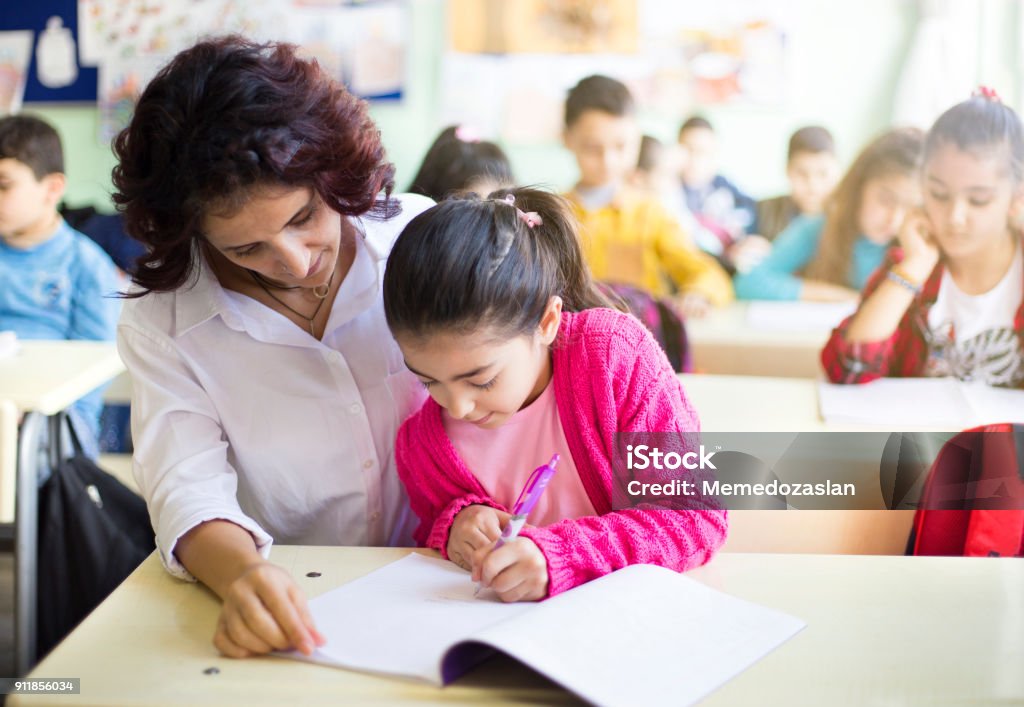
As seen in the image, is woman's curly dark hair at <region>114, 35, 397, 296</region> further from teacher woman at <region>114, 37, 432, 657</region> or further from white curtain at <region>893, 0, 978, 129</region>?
white curtain at <region>893, 0, 978, 129</region>

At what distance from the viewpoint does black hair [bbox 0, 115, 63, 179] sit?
3.05 meters

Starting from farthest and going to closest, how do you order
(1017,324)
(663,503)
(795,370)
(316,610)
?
(795,370) → (1017,324) → (663,503) → (316,610)

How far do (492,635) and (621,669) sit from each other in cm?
11

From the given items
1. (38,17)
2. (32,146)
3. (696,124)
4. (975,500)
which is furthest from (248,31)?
(975,500)

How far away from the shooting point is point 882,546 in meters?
1.37

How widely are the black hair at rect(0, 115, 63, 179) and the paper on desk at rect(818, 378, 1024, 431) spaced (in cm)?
233

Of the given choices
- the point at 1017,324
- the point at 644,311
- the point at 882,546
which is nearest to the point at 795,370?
the point at 644,311

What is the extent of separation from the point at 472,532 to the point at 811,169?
315cm

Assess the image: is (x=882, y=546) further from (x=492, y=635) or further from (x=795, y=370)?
(x=795, y=370)

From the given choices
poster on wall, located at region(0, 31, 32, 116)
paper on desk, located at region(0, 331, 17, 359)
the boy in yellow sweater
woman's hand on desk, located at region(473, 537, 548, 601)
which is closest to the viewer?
woman's hand on desk, located at region(473, 537, 548, 601)

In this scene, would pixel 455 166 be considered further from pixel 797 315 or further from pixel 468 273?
pixel 468 273

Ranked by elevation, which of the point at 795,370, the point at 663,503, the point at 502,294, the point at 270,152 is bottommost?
the point at 795,370

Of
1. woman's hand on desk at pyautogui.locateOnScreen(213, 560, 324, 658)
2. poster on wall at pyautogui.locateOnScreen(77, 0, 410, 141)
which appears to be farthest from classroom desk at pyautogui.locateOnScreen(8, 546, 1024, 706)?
poster on wall at pyautogui.locateOnScreen(77, 0, 410, 141)

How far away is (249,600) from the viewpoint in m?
0.94
